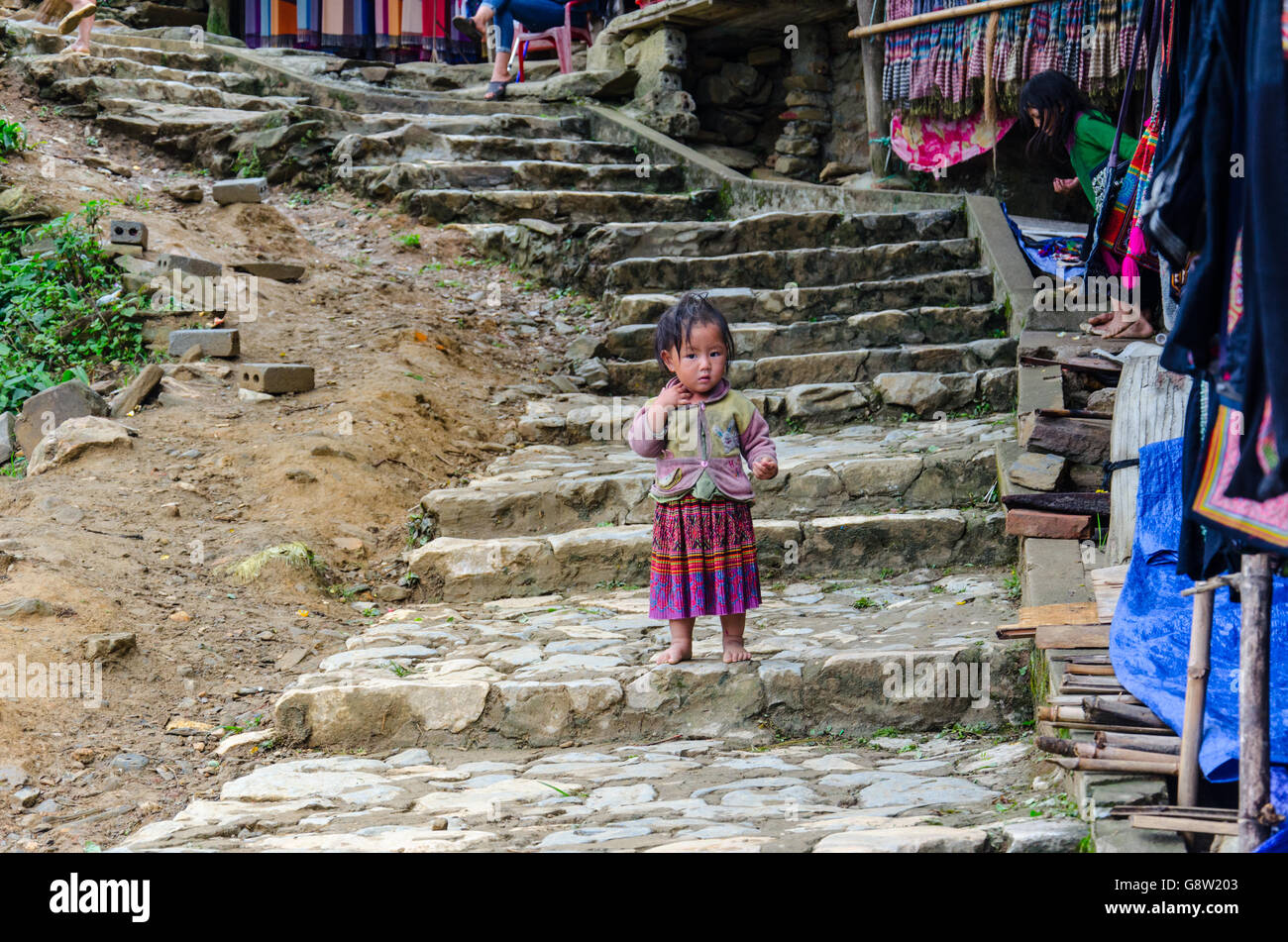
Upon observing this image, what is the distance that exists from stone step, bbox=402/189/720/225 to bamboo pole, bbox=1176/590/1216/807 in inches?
308

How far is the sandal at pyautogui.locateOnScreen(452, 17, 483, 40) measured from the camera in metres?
13.5

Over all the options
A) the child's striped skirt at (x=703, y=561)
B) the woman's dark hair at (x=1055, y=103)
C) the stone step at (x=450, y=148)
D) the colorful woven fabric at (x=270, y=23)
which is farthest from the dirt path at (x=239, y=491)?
the colorful woven fabric at (x=270, y=23)

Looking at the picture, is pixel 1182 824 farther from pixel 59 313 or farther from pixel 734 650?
pixel 59 313

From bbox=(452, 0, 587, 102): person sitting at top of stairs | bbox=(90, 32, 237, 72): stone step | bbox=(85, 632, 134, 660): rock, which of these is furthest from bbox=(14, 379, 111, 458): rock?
bbox=(90, 32, 237, 72): stone step

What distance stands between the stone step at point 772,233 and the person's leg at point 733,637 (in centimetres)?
505

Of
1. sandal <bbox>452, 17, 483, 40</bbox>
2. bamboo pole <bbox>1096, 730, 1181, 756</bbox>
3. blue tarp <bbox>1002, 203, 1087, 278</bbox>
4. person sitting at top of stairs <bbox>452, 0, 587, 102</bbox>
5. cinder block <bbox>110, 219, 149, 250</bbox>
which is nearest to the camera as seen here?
bamboo pole <bbox>1096, 730, 1181, 756</bbox>

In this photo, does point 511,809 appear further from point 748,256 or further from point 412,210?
point 412,210

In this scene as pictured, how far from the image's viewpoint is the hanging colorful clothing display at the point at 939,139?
898cm

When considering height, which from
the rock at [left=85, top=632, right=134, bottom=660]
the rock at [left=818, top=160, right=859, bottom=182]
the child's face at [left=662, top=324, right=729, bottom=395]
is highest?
the rock at [left=818, top=160, right=859, bottom=182]

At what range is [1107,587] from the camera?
11.0 ft

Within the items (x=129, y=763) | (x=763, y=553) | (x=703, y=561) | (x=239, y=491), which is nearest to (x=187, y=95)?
(x=239, y=491)

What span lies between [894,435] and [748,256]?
8.21 ft

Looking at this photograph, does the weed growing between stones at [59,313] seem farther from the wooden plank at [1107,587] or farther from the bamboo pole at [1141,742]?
the bamboo pole at [1141,742]

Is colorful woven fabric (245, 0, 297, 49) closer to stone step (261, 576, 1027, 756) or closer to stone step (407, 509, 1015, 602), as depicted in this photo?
stone step (407, 509, 1015, 602)
